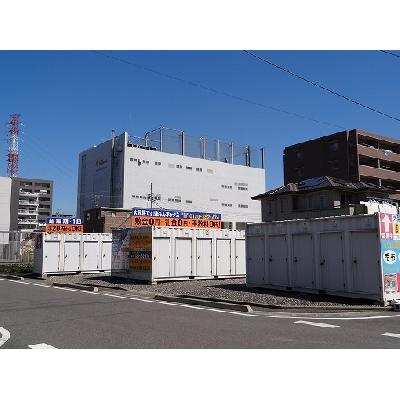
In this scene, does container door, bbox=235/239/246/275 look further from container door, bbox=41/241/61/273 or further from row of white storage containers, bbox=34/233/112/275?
container door, bbox=41/241/61/273

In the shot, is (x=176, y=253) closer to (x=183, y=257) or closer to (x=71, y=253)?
(x=183, y=257)

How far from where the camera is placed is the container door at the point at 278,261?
636 inches

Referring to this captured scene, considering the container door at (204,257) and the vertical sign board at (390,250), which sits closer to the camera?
the vertical sign board at (390,250)

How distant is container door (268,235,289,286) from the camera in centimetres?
1616

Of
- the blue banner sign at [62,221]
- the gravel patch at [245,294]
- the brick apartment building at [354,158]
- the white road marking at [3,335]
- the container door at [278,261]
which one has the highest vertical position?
the brick apartment building at [354,158]

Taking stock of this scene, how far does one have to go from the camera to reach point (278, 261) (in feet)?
54.0

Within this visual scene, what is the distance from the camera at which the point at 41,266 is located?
26.6m

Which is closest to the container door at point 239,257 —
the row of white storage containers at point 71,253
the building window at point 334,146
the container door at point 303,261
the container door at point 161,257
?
the container door at point 161,257

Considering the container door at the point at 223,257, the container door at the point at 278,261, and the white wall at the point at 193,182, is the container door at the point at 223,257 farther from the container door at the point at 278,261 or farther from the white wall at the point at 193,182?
the white wall at the point at 193,182

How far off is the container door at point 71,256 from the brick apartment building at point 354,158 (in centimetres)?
4729

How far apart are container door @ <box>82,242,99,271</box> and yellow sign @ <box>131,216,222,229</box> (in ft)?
14.5
